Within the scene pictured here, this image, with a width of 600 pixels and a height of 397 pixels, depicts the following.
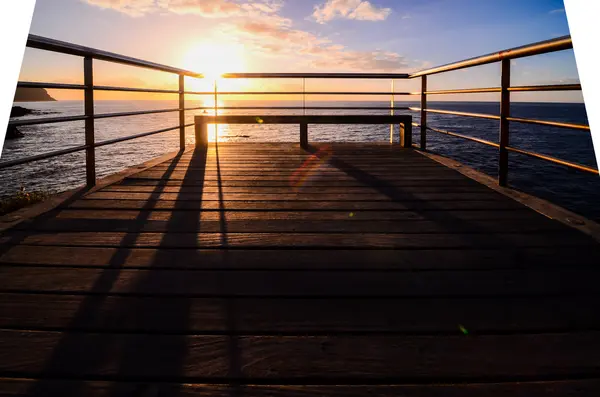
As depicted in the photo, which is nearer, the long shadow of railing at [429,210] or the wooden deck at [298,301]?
the wooden deck at [298,301]

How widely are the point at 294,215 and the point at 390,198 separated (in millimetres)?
648

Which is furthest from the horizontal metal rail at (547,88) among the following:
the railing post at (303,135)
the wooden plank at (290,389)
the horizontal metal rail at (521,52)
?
the railing post at (303,135)

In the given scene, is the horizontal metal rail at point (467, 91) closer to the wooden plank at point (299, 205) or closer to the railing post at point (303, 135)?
the wooden plank at point (299, 205)

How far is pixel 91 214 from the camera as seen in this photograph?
82.9 inches

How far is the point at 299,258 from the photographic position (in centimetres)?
155

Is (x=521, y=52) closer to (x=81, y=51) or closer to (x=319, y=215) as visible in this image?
(x=319, y=215)

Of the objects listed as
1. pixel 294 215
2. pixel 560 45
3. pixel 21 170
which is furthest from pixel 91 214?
pixel 21 170

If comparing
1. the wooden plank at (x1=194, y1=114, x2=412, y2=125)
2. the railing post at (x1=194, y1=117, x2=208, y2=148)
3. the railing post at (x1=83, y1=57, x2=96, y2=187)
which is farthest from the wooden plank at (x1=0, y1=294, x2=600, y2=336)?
the railing post at (x1=194, y1=117, x2=208, y2=148)

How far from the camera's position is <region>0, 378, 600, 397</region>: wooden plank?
33.6 inches

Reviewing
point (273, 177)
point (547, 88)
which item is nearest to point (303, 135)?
point (273, 177)

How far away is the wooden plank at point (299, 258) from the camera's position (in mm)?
1484

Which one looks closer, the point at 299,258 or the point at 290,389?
the point at 290,389

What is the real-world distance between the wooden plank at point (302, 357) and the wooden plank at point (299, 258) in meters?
0.44

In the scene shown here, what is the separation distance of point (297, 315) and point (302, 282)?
0.21 meters
